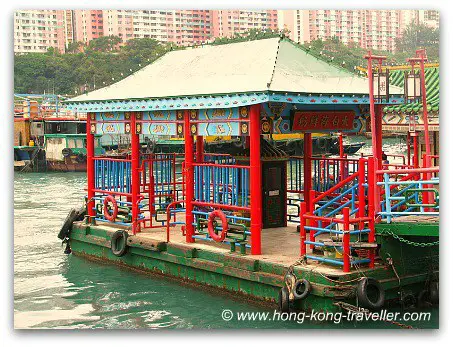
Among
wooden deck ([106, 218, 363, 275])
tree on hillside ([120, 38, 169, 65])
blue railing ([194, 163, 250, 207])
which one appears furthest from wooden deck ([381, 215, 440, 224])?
tree on hillside ([120, 38, 169, 65])

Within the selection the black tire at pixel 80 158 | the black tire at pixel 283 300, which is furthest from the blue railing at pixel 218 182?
the black tire at pixel 80 158

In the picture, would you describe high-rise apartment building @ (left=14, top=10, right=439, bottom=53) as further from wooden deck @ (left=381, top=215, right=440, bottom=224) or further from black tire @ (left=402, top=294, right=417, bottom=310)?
black tire @ (left=402, top=294, right=417, bottom=310)

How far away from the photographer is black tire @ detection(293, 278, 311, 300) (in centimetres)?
1112

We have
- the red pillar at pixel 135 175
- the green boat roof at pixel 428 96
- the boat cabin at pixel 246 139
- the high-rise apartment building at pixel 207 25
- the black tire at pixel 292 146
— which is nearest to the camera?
the boat cabin at pixel 246 139

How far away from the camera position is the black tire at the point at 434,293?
12.0m

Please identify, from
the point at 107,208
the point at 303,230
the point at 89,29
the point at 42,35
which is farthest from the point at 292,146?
the point at 303,230

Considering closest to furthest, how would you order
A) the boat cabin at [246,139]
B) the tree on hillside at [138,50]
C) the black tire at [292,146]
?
the boat cabin at [246,139], the black tire at [292,146], the tree on hillside at [138,50]

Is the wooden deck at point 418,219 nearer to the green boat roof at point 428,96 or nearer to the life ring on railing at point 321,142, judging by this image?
the green boat roof at point 428,96

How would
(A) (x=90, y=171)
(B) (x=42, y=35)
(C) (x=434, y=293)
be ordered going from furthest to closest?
(B) (x=42, y=35) < (A) (x=90, y=171) < (C) (x=434, y=293)

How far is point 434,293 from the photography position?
39.4 ft

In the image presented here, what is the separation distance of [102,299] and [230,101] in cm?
389

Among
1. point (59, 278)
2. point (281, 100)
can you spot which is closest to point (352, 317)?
point (281, 100)

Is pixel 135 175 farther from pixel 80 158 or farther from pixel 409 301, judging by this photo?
pixel 80 158

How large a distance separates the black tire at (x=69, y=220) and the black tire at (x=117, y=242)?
1727 millimetres
